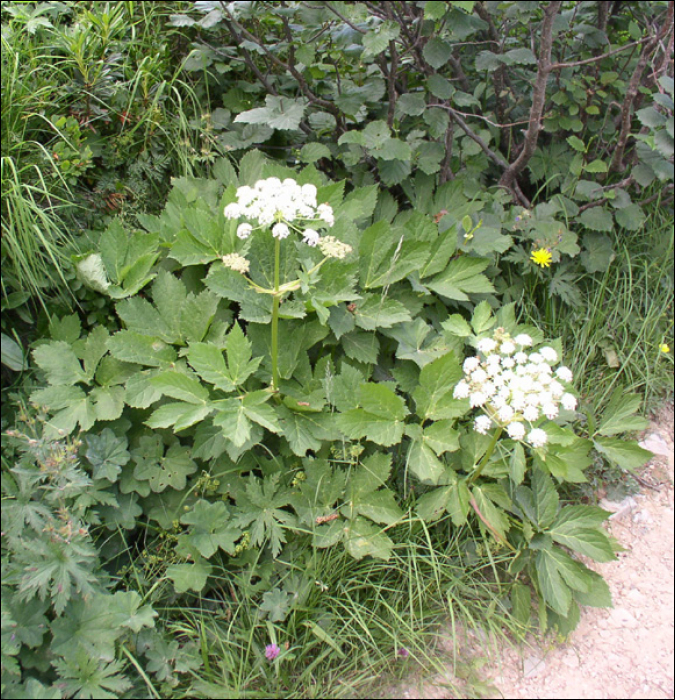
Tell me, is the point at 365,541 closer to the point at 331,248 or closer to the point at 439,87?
the point at 331,248

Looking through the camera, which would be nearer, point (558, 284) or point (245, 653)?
point (245, 653)

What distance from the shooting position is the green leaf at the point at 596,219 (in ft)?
9.24

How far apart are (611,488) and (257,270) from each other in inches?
67.9

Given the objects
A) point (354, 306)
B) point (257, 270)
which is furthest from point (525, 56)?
point (257, 270)

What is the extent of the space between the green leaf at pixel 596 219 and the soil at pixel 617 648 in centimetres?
128

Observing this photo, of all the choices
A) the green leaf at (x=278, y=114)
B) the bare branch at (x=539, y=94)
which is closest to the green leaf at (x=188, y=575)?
the green leaf at (x=278, y=114)

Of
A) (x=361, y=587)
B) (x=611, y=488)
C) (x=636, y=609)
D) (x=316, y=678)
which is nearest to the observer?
(x=316, y=678)

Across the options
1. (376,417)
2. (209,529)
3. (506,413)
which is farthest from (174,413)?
(506,413)

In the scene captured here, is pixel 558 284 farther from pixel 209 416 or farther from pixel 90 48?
pixel 90 48

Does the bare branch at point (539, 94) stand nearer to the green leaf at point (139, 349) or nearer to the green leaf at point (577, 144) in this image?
the green leaf at point (577, 144)

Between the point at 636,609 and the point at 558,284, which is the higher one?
the point at 558,284

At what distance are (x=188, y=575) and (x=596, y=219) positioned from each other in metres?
2.39

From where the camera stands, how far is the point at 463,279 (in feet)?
7.70

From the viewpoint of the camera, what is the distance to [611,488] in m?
2.47
